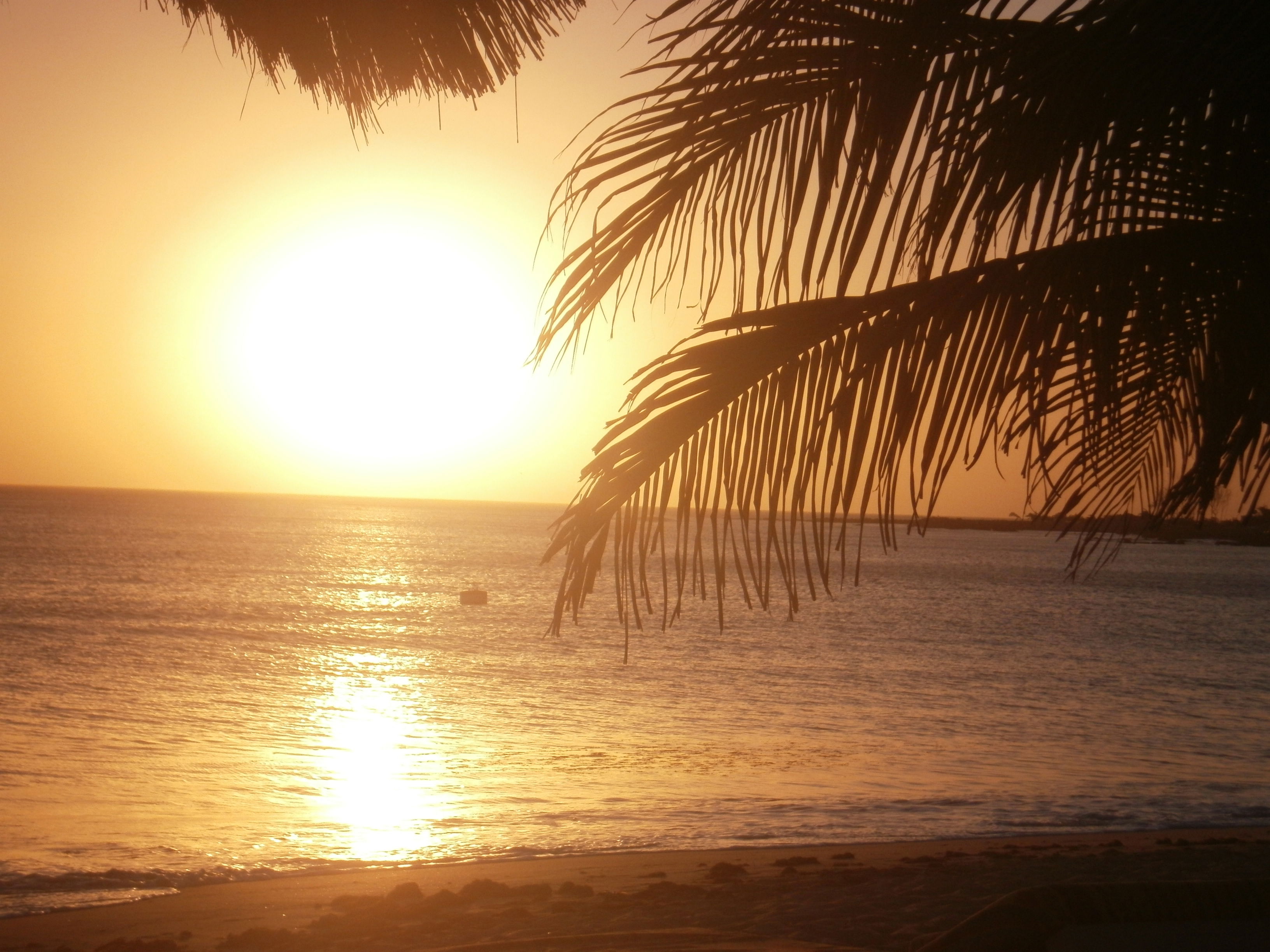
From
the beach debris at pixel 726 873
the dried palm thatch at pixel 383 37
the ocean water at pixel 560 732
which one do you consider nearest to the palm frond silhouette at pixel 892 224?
the dried palm thatch at pixel 383 37

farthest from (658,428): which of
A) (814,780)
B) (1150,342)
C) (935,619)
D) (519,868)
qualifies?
(935,619)

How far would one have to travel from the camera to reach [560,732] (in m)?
17.1

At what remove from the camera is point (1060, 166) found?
179 cm

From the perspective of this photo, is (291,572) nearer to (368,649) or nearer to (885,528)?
(368,649)

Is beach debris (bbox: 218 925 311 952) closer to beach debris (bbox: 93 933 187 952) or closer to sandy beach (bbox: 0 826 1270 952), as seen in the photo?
sandy beach (bbox: 0 826 1270 952)

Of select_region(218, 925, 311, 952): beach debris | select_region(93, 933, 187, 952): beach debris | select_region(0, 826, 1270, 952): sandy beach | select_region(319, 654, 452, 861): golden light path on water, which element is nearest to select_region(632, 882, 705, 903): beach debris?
select_region(0, 826, 1270, 952): sandy beach

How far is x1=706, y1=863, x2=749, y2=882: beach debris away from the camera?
875 cm

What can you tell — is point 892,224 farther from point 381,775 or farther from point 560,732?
point 560,732

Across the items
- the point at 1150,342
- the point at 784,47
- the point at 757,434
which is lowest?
the point at 757,434

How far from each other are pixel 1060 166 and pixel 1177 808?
12.7 meters

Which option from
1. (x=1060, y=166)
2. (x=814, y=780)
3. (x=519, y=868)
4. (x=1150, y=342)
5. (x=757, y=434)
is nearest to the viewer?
(x=1060, y=166)

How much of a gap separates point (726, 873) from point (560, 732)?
850 cm

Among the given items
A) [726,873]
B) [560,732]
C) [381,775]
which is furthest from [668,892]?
[560,732]

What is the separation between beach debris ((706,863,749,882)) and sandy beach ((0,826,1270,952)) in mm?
17
